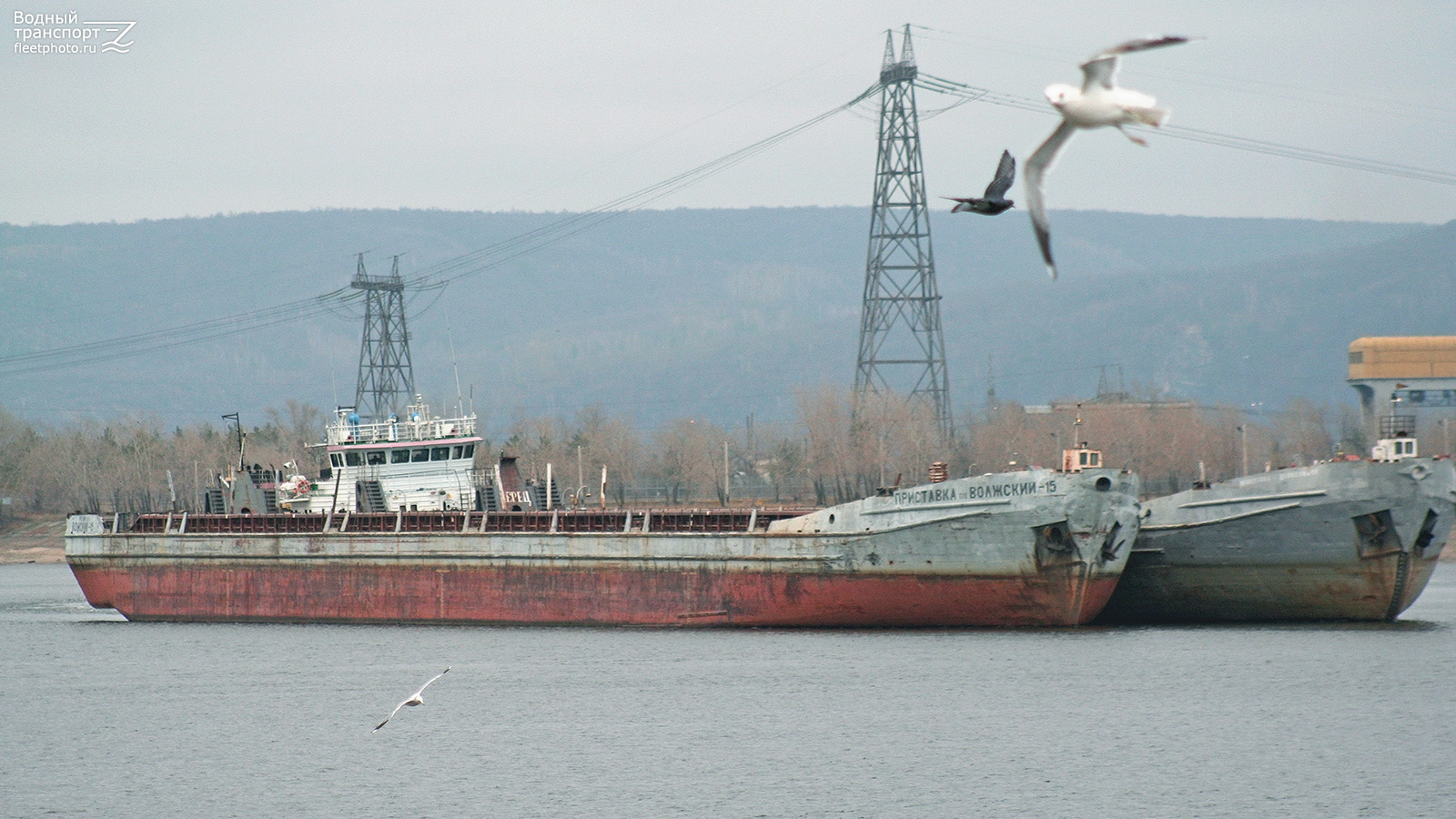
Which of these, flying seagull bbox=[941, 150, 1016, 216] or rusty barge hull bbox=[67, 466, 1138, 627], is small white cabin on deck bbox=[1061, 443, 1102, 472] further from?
flying seagull bbox=[941, 150, 1016, 216]

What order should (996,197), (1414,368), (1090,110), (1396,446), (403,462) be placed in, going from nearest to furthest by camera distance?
(1090,110) < (996,197) < (1396,446) < (403,462) < (1414,368)

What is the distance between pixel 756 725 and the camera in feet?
100

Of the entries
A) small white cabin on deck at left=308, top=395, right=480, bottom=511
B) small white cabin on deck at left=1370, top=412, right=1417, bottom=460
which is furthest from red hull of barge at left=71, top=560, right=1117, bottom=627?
small white cabin on deck at left=1370, top=412, right=1417, bottom=460

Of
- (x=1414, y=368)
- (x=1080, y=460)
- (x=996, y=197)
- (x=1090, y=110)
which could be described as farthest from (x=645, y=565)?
(x=1414, y=368)

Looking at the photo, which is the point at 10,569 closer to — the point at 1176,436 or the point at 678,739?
the point at 1176,436

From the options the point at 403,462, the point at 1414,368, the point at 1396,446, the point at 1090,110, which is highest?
the point at 1414,368

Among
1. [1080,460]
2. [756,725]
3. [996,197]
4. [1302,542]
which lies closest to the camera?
[996,197]

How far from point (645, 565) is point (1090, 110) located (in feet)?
109

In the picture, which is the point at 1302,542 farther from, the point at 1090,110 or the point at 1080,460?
the point at 1090,110

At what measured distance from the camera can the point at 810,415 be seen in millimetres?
97125

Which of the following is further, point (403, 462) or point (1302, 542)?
point (403, 462)

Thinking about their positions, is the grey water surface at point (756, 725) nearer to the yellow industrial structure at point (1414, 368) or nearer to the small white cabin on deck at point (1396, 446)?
the small white cabin on deck at point (1396, 446)

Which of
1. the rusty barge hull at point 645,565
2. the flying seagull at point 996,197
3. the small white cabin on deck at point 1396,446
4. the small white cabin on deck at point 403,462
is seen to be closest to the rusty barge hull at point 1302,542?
the small white cabin on deck at point 1396,446

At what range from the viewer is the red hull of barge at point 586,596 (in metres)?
38.0
